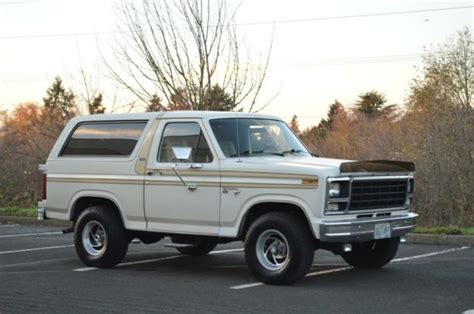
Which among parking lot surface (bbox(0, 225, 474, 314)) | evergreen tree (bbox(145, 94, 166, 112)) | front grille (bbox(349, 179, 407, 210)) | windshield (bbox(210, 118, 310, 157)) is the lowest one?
parking lot surface (bbox(0, 225, 474, 314))

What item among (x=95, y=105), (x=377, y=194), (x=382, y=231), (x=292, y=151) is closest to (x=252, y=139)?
(x=292, y=151)

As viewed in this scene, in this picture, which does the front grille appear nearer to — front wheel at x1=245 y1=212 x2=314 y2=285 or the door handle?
front wheel at x1=245 y1=212 x2=314 y2=285

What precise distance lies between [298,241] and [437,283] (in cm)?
179

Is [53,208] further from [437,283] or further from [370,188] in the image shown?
[437,283]

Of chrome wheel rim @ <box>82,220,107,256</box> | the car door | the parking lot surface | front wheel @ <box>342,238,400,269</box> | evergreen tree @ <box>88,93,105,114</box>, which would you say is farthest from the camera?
evergreen tree @ <box>88,93,105,114</box>

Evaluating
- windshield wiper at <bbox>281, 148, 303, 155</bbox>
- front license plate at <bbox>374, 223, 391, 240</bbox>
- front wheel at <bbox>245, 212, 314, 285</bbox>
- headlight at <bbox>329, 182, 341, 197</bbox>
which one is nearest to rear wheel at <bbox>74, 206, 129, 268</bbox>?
front wheel at <bbox>245, 212, 314, 285</bbox>

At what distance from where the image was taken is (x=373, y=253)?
32.2ft

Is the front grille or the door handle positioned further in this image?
the door handle

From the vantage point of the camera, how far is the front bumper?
26.6 feet

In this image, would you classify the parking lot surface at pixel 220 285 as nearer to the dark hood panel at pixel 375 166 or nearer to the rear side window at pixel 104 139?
the dark hood panel at pixel 375 166

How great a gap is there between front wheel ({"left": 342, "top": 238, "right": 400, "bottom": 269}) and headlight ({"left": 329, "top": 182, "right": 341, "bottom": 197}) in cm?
167

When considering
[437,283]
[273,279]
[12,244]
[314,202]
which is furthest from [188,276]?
[12,244]

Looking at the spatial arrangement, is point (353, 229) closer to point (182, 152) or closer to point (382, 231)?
point (382, 231)

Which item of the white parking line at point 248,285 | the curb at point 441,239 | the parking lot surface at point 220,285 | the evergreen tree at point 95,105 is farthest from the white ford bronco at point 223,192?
the evergreen tree at point 95,105
